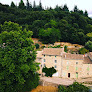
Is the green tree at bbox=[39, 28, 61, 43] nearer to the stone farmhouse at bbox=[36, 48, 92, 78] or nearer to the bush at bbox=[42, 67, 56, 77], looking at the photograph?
the stone farmhouse at bbox=[36, 48, 92, 78]

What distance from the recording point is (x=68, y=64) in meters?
31.3

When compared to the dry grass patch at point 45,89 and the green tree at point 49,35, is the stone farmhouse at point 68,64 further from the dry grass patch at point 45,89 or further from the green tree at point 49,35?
the green tree at point 49,35

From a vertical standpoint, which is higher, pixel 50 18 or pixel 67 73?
pixel 50 18

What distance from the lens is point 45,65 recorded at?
109 ft

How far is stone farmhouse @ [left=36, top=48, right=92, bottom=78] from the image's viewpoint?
30.9 m

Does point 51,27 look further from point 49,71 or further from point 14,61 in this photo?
point 14,61

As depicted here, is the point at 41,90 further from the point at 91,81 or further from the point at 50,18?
the point at 50,18

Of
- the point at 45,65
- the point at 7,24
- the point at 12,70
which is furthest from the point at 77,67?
the point at 7,24

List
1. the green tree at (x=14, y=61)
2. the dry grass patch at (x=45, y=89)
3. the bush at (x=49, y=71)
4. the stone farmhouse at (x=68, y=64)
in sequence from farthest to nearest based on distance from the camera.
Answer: the bush at (x=49, y=71) → the stone farmhouse at (x=68, y=64) → the dry grass patch at (x=45, y=89) → the green tree at (x=14, y=61)

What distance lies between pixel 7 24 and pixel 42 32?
3067 centimetres

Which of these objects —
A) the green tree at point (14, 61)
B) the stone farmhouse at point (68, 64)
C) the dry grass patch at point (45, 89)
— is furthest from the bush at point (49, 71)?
the green tree at point (14, 61)

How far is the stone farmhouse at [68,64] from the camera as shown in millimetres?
30859

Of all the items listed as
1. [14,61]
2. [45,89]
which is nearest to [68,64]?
[45,89]

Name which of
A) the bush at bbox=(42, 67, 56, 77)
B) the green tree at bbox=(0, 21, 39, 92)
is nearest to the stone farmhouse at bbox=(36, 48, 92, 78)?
→ the bush at bbox=(42, 67, 56, 77)
